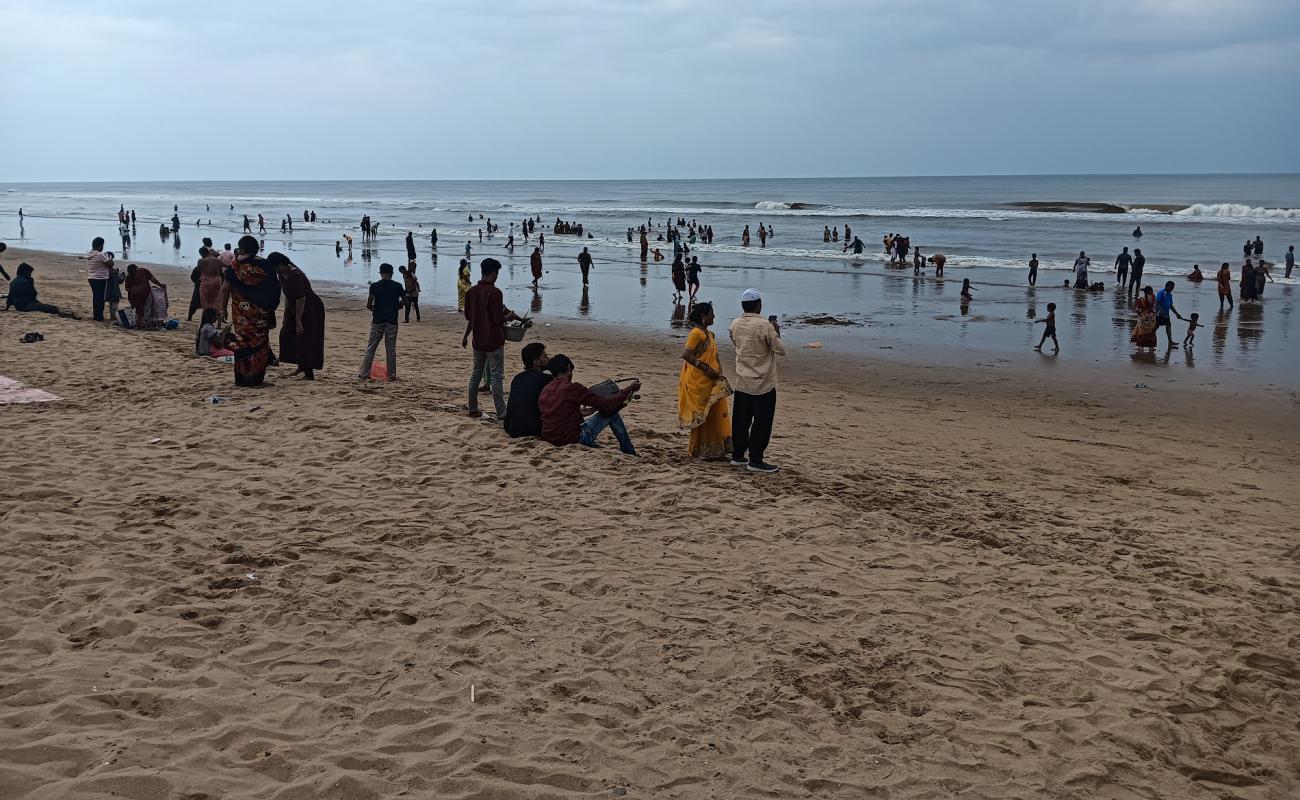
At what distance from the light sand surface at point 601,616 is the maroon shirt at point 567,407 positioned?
27cm

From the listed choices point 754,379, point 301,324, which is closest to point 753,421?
point 754,379

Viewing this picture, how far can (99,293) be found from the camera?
51.7ft

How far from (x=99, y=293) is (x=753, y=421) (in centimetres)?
1257

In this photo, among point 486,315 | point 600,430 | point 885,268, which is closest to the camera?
point 600,430

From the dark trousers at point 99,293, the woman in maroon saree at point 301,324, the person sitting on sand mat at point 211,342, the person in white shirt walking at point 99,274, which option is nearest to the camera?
the woman in maroon saree at point 301,324

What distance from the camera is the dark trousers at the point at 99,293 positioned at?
51.3 ft

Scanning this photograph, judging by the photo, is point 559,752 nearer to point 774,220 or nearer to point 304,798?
point 304,798

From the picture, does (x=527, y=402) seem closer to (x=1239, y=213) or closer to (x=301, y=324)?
(x=301, y=324)

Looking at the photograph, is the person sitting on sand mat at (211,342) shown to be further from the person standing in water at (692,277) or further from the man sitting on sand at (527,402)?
the person standing in water at (692,277)

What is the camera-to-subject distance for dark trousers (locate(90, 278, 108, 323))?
15.6 meters

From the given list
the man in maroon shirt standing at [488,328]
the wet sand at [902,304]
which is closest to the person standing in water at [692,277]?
the wet sand at [902,304]

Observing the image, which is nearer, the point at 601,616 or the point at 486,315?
the point at 601,616

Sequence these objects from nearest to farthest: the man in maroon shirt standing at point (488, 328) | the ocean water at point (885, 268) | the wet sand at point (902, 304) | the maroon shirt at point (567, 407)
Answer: the maroon shirt at point (567, 407), the man in maroon shirt standing at point (488, 328), the wet sand at point (902, 304), the ocean water at point (885, 268)

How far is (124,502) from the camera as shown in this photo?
668 centimetres
